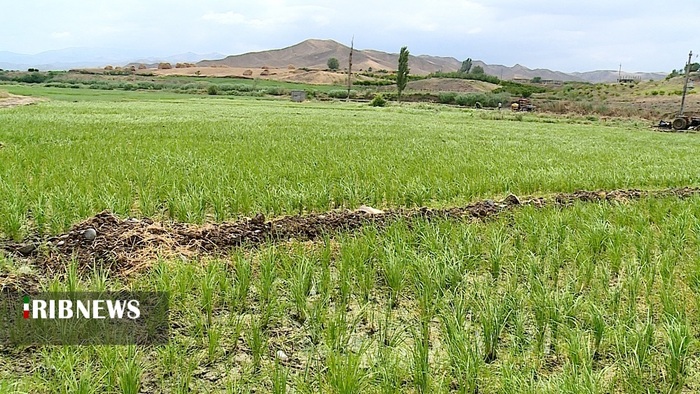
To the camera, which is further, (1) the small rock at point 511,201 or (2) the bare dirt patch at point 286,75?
Answer: (2) the bare dirt patch at point 286,75

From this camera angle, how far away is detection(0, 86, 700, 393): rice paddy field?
7.86ft

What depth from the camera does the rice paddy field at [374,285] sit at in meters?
2.40

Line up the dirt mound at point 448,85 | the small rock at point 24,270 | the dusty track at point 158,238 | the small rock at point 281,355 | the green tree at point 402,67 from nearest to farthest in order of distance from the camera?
the small rock at point 281,355, the small rock at point 24,270, the dusty track at point 158,238, the green tree at point 402,67, the dirt mound at point 448,85

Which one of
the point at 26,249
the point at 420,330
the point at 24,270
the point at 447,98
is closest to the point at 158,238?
the point at 24,270

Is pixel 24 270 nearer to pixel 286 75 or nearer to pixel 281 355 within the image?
pixel 281 355

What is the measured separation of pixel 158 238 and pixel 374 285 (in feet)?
6.43

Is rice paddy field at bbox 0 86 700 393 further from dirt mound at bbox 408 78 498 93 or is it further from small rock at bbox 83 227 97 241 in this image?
dirt mound at bbox 408 78 498 93

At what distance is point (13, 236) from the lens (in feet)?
14.4

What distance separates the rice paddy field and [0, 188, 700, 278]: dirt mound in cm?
7

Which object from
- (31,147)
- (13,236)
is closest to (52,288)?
(13,236)

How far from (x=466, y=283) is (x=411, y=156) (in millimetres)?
6863

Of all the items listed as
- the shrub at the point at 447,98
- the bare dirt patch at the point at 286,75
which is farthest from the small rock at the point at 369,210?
the bare dirt patch at the point at 286,75

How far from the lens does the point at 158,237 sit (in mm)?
4168

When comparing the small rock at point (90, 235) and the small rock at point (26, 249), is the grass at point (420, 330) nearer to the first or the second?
the small rock at point (90, 235)
